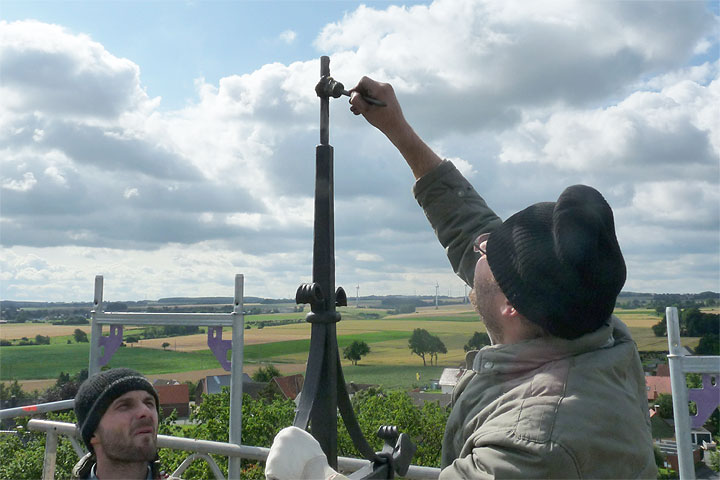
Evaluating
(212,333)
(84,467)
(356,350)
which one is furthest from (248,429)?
(84,467)

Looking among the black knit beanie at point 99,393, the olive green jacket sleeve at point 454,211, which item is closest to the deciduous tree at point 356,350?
the black knit beanie at point 99,393

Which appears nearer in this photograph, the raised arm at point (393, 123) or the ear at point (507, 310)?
the ear at point (507, 310)

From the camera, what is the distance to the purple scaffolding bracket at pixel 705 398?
10.8 ft

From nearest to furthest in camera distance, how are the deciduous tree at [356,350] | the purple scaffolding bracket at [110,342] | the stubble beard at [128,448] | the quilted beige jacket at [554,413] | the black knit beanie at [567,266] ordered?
1. the quilted beige jacket at [554,413]
2. the black knit beanie at [567,266]
3. the stubble beard at [128,448]
4. the purple scaffolding bracket at [110,342]
5. the deciduous tree at [356,350]

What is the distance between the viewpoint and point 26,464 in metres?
8.59

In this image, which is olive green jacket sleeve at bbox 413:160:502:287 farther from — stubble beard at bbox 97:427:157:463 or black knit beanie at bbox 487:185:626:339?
stubble beard at bbox 97:427:157:463

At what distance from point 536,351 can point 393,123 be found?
77 cm

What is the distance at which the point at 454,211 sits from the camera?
1.50 m

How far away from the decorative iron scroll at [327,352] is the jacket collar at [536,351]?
371 mm

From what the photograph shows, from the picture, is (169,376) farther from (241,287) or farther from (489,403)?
(489,403)

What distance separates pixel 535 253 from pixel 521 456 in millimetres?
360

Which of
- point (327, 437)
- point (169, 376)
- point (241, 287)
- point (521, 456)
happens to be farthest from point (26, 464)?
point (521, 456)

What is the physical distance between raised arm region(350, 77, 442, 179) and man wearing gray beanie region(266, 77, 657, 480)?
0.48m

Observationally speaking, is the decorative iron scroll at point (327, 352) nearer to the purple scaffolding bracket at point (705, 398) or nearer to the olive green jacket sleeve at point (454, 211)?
the olive green jacket sleeve at point (454, 211)
